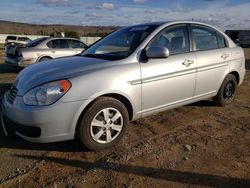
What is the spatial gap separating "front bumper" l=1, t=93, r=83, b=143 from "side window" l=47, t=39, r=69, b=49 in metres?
8.63

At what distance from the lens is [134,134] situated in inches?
189

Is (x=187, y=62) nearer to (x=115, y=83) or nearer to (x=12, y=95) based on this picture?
(x=115, y=83)

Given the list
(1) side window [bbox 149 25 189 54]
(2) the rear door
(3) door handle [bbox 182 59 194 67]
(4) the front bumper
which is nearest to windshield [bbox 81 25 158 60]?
(1) side window [bbox 149 25 189 54]

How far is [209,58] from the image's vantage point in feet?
18.2

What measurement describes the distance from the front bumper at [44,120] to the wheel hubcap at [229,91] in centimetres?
348

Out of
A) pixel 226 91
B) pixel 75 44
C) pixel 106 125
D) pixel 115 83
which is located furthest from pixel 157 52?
pixel 75 44

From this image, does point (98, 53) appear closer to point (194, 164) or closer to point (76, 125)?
point (76, 125)

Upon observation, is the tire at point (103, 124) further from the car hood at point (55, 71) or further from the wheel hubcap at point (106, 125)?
the car hood at point (55, 71)

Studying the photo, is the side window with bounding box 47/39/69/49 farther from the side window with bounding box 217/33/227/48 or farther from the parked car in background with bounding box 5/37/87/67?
the side window with bounding box 217/33/227/48

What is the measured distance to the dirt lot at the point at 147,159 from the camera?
11.2 feet

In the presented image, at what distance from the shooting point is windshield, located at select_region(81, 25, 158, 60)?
15.6 feet

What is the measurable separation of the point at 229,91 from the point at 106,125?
3.25 m

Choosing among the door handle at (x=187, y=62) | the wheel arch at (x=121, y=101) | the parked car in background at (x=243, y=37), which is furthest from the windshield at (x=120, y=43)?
the parked car in background at (x=243, y=37)

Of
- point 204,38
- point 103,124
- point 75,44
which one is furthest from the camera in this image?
point 75,44
